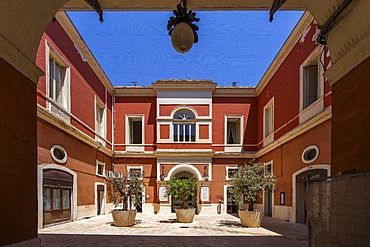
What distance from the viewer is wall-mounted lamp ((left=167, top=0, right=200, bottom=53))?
2.89 m

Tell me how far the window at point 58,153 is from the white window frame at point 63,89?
125 cm

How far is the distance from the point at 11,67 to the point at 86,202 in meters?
11.0

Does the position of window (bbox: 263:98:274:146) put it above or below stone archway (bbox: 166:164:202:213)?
above

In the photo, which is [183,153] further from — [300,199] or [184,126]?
[300,199]

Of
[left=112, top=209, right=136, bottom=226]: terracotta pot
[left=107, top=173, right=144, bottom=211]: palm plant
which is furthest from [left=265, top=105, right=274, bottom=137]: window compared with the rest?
[left=112, top=209, right=136, bottom=226]: terracotta pot

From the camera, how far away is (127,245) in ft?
22.0

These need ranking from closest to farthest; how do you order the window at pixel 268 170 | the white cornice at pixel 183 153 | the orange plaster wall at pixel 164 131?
the window at pixel 268 170 → the white cornice at pixel 183 153 → the orange plaster wall at pixel 164 131

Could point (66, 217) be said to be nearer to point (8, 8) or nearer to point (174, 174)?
point (174, 174)

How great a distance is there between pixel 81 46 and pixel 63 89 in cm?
250

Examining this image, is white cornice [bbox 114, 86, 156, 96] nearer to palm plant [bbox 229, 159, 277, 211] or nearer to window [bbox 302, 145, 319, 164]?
palm plant [bbox 229, 159, 277, 211]

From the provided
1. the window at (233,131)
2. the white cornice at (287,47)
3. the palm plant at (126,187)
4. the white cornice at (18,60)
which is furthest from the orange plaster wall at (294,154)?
the white cornice at (18,60)

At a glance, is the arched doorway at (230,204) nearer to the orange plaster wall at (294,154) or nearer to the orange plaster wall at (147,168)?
the orange plaster wall at (294,154)

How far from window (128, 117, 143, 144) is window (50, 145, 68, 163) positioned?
770 cm

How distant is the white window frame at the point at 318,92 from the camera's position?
941 centimetres
